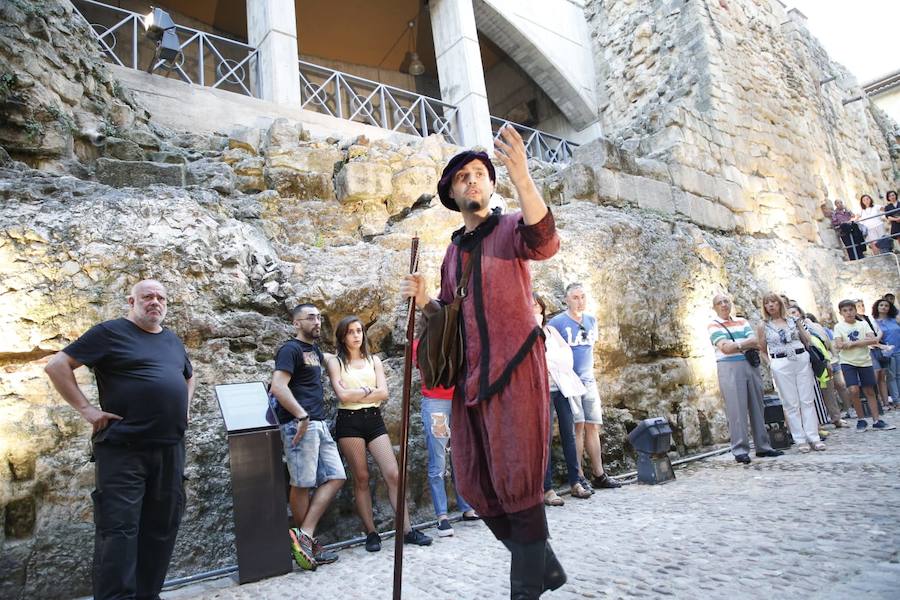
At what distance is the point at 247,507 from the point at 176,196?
2.38m

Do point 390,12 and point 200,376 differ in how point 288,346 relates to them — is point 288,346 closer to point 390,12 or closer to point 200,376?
point 200,376

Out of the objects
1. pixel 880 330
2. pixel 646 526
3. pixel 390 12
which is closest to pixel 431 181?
pixel 646 526

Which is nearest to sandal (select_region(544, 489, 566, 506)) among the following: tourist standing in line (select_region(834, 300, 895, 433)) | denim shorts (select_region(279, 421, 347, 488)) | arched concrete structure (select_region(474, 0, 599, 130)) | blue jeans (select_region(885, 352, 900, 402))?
denim shorts (select_region(279, 421, 347, 488))

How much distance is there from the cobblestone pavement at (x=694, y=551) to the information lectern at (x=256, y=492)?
12 cm

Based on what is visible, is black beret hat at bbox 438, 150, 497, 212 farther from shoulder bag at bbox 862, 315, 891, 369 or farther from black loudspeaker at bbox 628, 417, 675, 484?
shoulder bag at bbox 862, 315, 891, 369

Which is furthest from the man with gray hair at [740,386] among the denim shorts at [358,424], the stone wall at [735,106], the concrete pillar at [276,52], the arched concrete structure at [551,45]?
the arched concrete structure at [551,45]

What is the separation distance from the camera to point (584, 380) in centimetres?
477

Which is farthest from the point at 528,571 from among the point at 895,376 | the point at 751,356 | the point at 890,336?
the point at 895,376

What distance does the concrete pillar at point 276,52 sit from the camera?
8656mm

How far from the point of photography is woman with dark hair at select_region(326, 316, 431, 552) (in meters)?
3.50

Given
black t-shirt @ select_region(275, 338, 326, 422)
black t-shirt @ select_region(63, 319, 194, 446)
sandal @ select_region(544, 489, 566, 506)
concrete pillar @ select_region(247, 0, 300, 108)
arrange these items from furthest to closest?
concrete pillar @ select_region(247, 0, 300, 108)
sandal @ select_region(544, 489, 566, 506)
black t-shirt @ select_region(275, 338, 326, 422)
black t-shirt @ select_region(63, 319, 194, 446)

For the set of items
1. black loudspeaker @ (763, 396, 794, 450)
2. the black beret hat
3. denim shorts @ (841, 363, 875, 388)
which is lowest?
black loudspeaker @ (763, 396, 794, 450)

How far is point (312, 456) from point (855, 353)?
642cm

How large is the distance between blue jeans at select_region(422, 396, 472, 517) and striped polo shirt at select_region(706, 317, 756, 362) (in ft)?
9.27
